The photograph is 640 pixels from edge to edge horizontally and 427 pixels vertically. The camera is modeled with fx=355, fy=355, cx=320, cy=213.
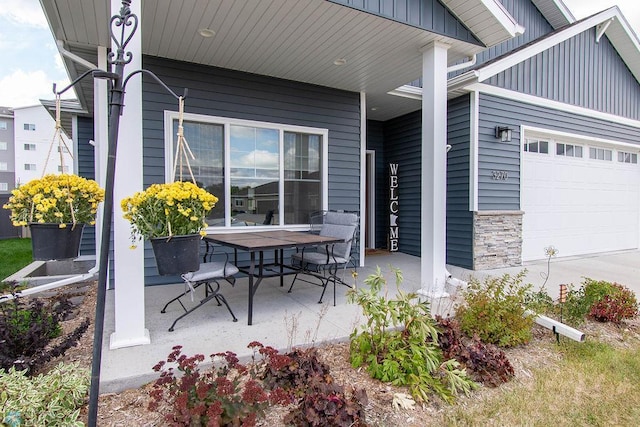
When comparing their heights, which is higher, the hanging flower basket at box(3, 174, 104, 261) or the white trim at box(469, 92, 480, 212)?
the white trim at box(469, 92, 480, 212)

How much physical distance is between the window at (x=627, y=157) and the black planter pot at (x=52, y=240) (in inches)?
405

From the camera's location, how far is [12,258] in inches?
284

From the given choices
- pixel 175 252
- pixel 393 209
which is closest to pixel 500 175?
pixel 393 209

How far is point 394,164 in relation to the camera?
23.2ft

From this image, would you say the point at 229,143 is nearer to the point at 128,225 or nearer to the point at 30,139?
the point at 128,225

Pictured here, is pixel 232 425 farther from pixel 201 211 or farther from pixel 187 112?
pixel 187 112

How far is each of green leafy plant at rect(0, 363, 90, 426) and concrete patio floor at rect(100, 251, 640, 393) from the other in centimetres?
28

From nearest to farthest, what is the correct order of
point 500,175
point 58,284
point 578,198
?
point 58,284, point 500,175, point 578,198

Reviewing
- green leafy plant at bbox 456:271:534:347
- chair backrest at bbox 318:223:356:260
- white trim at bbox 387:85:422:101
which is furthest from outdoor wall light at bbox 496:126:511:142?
green leafy plant at bbox 456:271:534:347

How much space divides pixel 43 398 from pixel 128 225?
1.18m

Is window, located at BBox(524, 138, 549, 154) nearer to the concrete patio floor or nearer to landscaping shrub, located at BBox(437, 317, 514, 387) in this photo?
the concrete patio floor

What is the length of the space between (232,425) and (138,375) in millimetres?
947

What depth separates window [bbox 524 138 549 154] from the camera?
6.50 meters

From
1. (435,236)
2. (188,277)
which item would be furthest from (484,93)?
(188,277)
